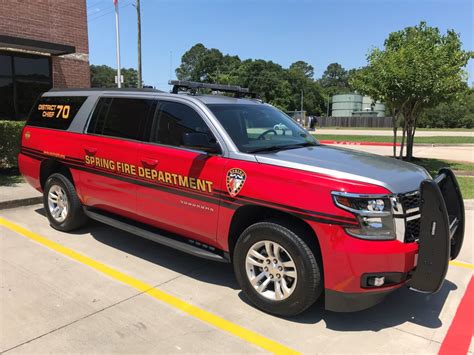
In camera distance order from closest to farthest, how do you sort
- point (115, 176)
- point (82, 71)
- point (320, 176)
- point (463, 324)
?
point (320, 176)
point (463, 324)
point (115, 176)
point (82, 71)

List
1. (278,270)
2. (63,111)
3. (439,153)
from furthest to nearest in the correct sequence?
1. (439,153)
2. (63,111)
3. (278,270)

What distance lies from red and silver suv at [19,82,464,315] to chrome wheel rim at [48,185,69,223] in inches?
1.6

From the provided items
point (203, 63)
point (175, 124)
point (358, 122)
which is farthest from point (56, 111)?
point (203, 63)

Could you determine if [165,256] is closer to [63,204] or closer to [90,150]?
[90,150]

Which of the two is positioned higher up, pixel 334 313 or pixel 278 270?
pixel 278 270

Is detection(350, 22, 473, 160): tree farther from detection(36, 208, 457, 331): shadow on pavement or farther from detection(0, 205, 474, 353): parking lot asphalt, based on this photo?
detection(36, 208, 457, 331): shadow on pavement

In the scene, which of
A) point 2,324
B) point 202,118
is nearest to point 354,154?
point 202,118

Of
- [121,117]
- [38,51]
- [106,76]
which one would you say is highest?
[106,76]

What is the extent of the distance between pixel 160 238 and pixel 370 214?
2256mm

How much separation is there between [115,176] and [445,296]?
3.77 m

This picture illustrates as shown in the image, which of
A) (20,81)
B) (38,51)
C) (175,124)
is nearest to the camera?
(175,124)

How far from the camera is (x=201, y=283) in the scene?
4.41 m

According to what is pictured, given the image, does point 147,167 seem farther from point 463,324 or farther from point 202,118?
point 463,324

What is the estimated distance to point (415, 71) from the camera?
11.9m
